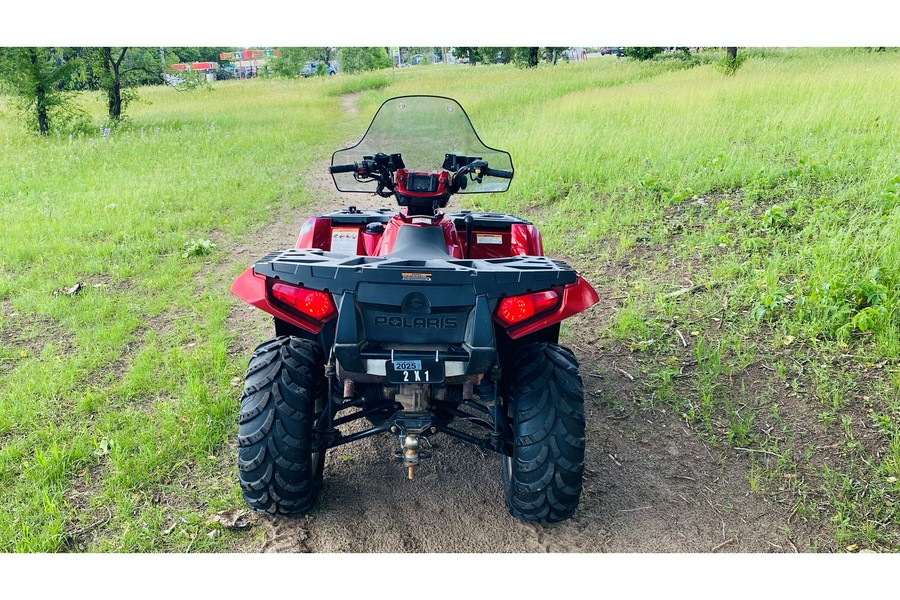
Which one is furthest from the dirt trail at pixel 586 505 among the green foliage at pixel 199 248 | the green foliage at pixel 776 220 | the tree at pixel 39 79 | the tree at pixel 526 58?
the tree at pixel 526 58

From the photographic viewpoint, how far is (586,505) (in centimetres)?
305

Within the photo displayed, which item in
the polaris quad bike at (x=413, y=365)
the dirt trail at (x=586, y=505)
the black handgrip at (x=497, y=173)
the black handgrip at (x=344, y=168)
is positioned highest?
the black handgrip at (x=344, y=168)

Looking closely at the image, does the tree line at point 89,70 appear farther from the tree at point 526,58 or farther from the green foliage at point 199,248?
the green foliage at point 199,248

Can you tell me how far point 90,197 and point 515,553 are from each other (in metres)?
8.13

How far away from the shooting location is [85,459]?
129 inches

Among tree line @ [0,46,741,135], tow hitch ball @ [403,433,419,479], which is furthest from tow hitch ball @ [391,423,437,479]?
tree line @ [0,46,741,135]

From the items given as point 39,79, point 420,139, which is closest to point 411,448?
point 420,139

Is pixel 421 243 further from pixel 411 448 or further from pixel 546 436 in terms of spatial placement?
pixel 546 436

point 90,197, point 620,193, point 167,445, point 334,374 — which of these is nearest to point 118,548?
point 167,445

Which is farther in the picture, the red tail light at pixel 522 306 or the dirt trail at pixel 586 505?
the dirt trail at pixel 586 505

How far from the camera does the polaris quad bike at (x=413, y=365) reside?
241 cm

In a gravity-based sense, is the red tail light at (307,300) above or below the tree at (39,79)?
below

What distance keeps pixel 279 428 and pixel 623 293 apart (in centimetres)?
355

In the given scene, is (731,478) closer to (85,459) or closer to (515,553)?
(515,553)
